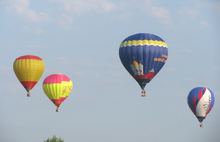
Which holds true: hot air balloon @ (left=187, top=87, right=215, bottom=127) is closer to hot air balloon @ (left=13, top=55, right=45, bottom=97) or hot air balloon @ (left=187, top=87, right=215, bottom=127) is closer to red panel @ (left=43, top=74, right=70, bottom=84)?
red panel @ (left=43, top=74, right=70, bottom=84)

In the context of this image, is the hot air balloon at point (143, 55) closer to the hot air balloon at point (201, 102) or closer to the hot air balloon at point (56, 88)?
the hot air balloon at point (201, 102)

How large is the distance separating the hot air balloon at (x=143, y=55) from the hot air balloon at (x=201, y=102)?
1014 cm

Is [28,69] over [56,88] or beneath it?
over

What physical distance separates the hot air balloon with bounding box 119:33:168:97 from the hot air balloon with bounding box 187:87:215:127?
10135 millimetres

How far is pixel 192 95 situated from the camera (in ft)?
258

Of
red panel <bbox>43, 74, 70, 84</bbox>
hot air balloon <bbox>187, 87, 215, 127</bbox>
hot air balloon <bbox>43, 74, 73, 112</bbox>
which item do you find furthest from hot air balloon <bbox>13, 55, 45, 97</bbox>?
hot air balloon <bbox>187, 87, 215, 127</bbox>

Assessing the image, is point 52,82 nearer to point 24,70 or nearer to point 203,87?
point 24,70

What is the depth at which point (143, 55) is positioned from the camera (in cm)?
6869

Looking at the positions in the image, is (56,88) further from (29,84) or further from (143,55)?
(143,55)

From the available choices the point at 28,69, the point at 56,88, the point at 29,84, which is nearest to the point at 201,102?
the point at 56,88

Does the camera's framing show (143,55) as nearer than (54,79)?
Yes

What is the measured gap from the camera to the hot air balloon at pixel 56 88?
77.5 meters

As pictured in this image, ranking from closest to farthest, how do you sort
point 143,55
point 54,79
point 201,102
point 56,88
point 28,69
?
point 143,55, point 28,69, point 56,88, point 201,102, point 54,79

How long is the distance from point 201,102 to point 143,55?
13720 mm
